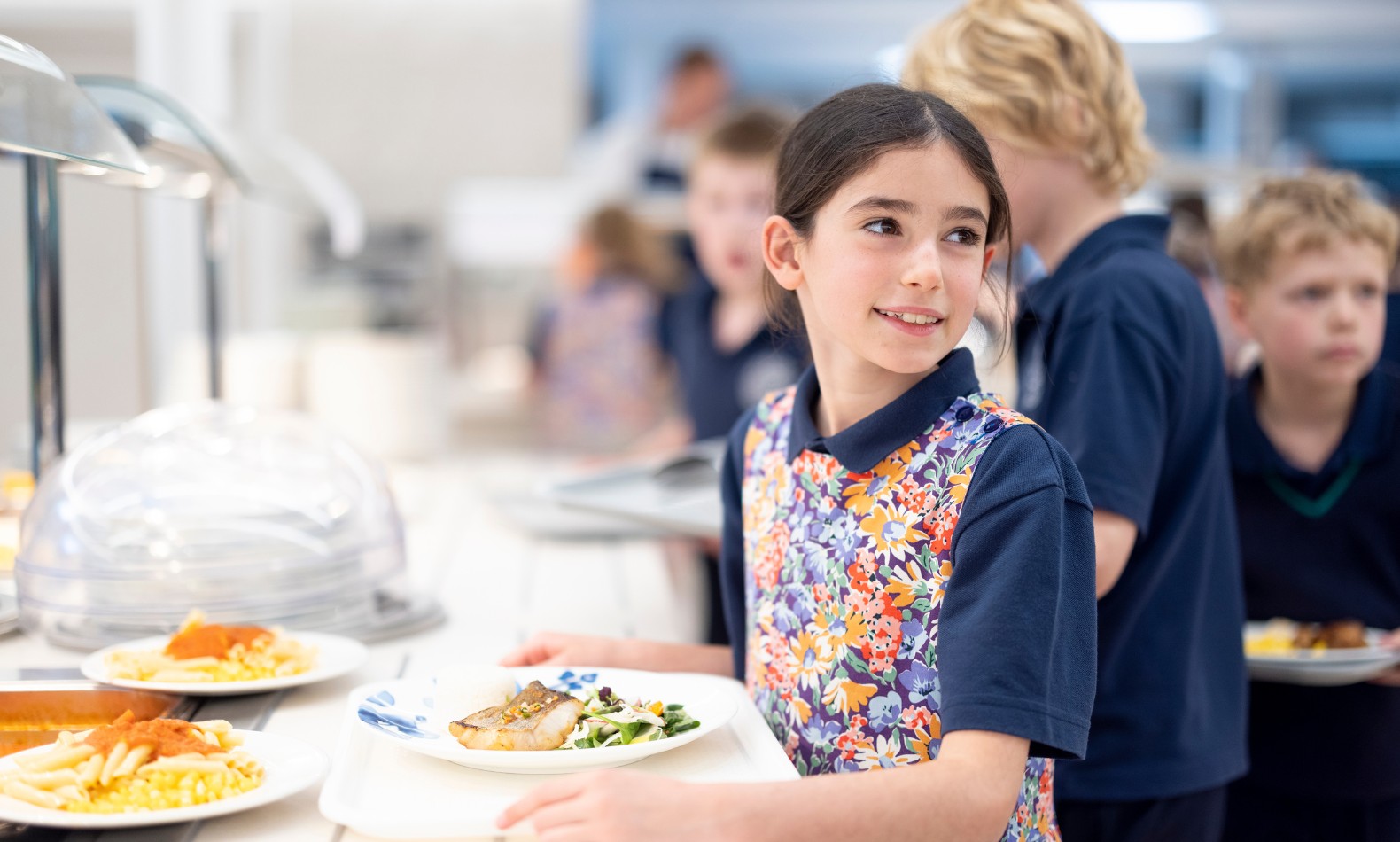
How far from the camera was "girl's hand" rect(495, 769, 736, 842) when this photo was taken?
0.71m

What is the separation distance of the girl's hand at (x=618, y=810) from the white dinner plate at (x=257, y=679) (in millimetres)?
407

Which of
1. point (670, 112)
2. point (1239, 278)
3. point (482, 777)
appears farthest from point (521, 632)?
point (670, 112)

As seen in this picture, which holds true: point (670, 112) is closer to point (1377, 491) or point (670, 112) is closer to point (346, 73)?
point (346, 73)

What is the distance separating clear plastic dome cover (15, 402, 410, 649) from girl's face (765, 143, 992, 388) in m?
0.67

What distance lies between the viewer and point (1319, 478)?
1.56m

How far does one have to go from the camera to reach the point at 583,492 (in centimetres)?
177

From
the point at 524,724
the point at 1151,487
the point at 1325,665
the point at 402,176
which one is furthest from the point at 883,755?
the point at 402,176

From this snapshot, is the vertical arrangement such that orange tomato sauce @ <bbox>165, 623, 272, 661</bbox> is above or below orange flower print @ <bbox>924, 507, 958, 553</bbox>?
below

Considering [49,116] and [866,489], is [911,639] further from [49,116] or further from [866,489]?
[49,116]

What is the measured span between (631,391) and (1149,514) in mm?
2383

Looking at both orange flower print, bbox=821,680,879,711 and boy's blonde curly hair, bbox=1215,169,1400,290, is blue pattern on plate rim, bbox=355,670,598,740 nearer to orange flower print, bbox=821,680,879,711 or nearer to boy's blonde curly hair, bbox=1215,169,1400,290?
orange flower print, bbox=821,680,879,711

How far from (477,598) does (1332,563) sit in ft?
3.47

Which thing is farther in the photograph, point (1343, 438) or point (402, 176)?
point (402, 176)

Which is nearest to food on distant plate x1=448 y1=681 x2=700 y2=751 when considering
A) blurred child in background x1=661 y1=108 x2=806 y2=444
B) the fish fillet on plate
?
the fish fillet on plate
